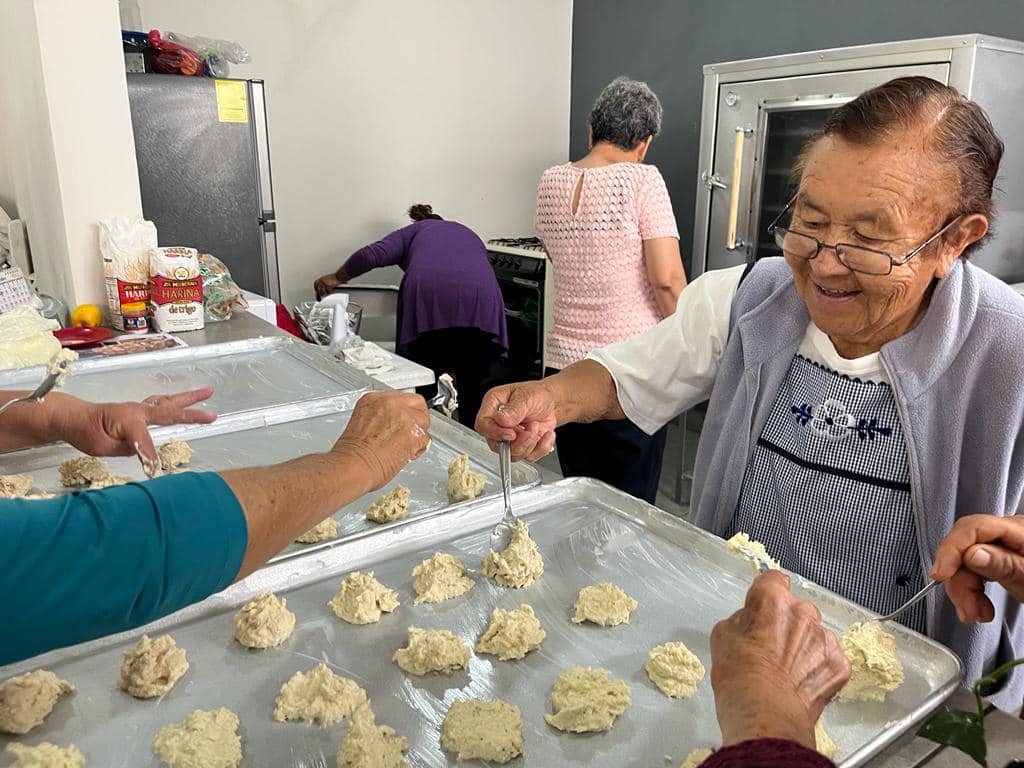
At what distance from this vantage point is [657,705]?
0.95m

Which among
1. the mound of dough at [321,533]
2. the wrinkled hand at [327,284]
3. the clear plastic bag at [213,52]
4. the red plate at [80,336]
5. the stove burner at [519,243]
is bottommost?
the wrinkled hand at [327,284]

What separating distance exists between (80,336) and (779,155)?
8.84 ft

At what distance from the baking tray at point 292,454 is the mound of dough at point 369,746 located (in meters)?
0.48

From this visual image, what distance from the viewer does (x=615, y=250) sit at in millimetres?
2607

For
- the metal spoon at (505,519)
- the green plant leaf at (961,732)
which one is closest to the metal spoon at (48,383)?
the metal spoon at (505,519)

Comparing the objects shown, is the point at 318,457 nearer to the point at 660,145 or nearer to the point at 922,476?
the point at 922,476

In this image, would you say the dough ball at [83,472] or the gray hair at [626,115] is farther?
the gray hair at [626,115]

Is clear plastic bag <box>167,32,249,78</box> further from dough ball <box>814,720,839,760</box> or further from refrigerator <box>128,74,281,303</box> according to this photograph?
dough ball <box>814,720,839,760</box>

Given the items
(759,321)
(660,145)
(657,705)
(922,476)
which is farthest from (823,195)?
(660,145)

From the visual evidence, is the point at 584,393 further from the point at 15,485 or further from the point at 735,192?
the point at 735,192

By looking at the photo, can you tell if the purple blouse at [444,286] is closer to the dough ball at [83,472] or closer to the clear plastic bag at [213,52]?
the clear plastic bag at [213,52]

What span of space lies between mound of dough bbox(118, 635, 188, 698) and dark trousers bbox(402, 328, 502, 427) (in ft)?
9.31

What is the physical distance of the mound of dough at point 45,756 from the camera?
0.81 m

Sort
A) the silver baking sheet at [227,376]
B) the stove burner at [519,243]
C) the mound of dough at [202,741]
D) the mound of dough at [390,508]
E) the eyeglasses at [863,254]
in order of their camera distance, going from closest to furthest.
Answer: the mound of dough at [202,741], the eyeglasses at [863,254], the mound of dough at [390,508], the silver baking sheet at [227,376], the stove burner at [519,243]
